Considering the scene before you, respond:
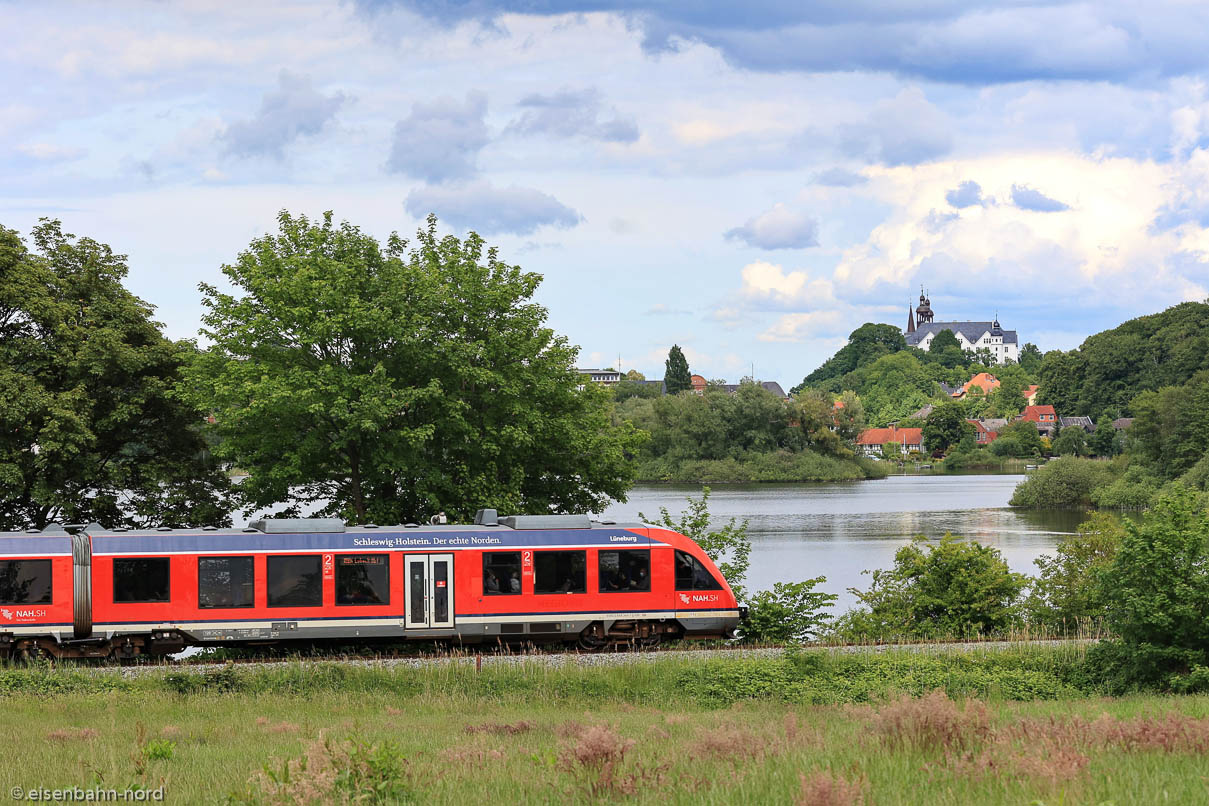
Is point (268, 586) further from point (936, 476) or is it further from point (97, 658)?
point (936, 476)

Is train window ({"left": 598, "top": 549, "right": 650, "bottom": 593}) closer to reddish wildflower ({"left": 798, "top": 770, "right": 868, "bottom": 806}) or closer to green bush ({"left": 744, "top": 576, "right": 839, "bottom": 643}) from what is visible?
green bush ({"left": 744, "top": 576, "right": 839, "bottom": 643})

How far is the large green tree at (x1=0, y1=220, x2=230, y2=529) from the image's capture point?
2925 cm

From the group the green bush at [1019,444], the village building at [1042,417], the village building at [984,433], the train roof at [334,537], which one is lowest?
the train roof at [334,537]

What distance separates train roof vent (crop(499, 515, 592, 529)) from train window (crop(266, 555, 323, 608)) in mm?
4026

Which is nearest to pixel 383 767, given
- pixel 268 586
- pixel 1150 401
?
pixel 268 586

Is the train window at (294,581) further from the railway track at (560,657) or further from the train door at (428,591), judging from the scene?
the train door at (428,591)

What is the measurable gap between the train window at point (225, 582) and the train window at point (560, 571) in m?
5.66

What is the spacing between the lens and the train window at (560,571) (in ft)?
76.9

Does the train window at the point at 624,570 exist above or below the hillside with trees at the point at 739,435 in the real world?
below

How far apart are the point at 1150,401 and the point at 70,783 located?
279ft

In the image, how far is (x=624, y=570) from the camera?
23766 millimetres

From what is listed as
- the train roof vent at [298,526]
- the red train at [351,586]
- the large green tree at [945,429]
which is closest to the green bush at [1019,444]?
the large green tree at [945,429]

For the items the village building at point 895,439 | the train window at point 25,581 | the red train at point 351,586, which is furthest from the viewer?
the village building at point 895,439

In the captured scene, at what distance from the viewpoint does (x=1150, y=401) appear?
82.0m
